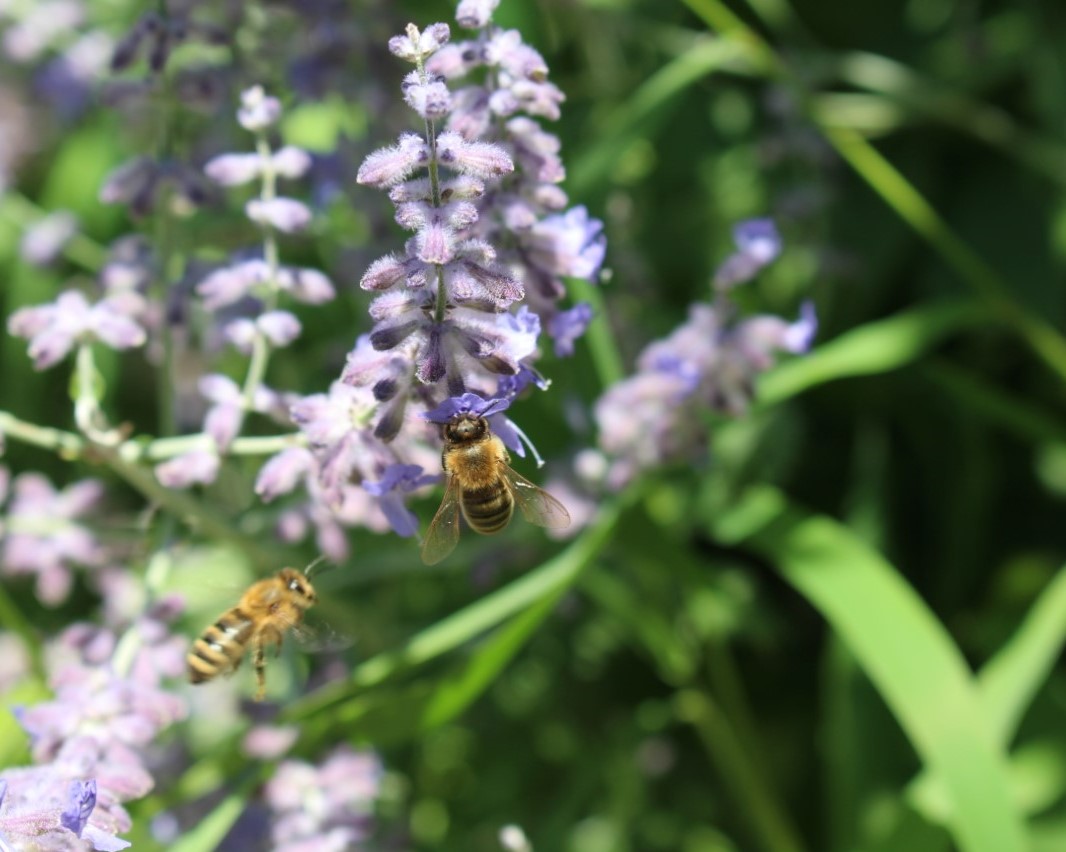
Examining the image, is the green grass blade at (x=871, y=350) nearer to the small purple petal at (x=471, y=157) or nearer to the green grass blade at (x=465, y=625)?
the green grass blade at (x=465, y=625)

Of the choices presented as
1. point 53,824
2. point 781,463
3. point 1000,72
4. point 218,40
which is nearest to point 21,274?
point 218,40

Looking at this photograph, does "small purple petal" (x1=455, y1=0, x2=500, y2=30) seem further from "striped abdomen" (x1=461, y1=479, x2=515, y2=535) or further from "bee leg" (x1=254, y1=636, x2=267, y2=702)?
"bee leg" (x1=254, y1=636, x2=267, y2=702)

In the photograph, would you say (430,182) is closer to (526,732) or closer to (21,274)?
(526,732)

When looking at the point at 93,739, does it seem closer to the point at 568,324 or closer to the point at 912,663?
the point at 568,324

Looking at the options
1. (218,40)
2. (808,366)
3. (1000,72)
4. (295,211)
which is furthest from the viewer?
(1000,72)

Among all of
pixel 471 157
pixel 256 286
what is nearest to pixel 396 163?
pixel 471 157
